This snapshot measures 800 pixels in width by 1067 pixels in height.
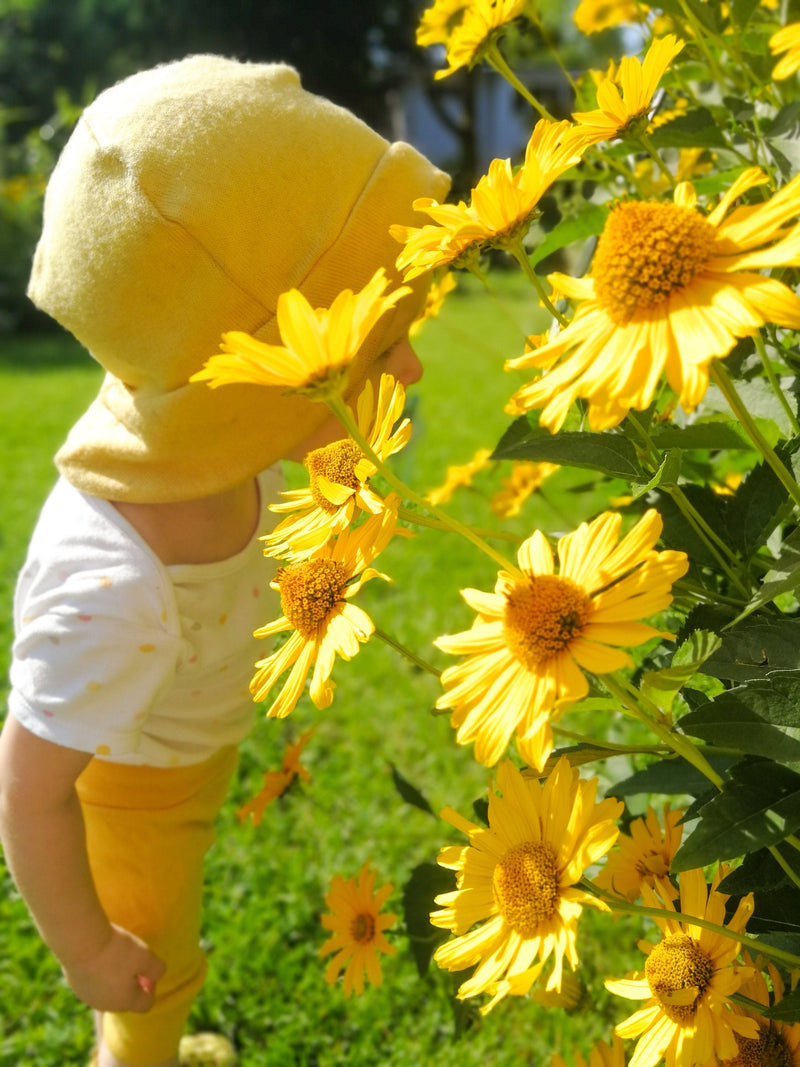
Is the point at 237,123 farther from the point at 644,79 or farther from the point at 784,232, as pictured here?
the point at 784,232

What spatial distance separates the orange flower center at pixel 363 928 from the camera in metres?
1.19

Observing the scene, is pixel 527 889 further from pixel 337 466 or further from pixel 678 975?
pixel 337 466

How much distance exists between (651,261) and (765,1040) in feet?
1.74

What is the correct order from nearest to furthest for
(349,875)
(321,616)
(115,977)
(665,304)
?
(665,304) → (321,616) → (115,977) → (349,875)

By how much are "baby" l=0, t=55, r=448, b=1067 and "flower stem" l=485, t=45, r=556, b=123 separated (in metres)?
0.14

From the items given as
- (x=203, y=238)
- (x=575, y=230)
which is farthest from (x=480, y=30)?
(x=203, y=238)

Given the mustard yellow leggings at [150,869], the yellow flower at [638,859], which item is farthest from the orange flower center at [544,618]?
the mustard yellow leggings at [150,869]

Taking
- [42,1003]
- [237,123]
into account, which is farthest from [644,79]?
[42,1003]

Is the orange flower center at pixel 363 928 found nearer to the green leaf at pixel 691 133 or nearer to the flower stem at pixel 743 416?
the flower stem at pixel 743 416

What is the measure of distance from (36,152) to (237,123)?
4545 mm

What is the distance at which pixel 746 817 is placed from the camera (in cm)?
62

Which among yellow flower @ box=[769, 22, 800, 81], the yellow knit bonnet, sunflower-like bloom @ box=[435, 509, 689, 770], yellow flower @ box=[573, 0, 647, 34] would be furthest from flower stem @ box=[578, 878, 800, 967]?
yellow flower @ box=[573, 0, 647, 34]

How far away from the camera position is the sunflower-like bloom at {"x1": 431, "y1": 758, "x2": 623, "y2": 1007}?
61 cm

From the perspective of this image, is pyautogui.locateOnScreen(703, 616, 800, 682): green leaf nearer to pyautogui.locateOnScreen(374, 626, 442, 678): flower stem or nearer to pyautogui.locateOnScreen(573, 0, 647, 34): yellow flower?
pyautogui.locateOnScreen(374, 626, 442, 678): flower stem
